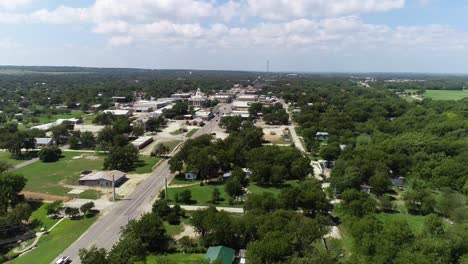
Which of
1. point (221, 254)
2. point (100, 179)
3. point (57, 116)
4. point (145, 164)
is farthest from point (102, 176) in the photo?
point (57, 116)

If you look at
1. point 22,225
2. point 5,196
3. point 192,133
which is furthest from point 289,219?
point 192,133

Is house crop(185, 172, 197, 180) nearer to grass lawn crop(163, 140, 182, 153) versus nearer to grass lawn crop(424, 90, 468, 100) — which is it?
grass lawn crop(163, 140, 182, 153)

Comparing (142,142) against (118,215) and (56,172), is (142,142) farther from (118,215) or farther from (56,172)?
(118,215)

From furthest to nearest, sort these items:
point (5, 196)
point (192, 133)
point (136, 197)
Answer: point (192, 133) → point (136, 197) → point (5, 196)

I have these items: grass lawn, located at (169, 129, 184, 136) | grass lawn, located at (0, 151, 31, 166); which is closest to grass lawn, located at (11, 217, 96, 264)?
grass lawn, located at (0, 151, 31, 166)

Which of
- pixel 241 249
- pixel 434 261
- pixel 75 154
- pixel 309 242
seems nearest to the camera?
pixel 434 261

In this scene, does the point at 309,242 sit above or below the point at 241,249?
above

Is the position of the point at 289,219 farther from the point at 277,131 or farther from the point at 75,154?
the point at 277,131
